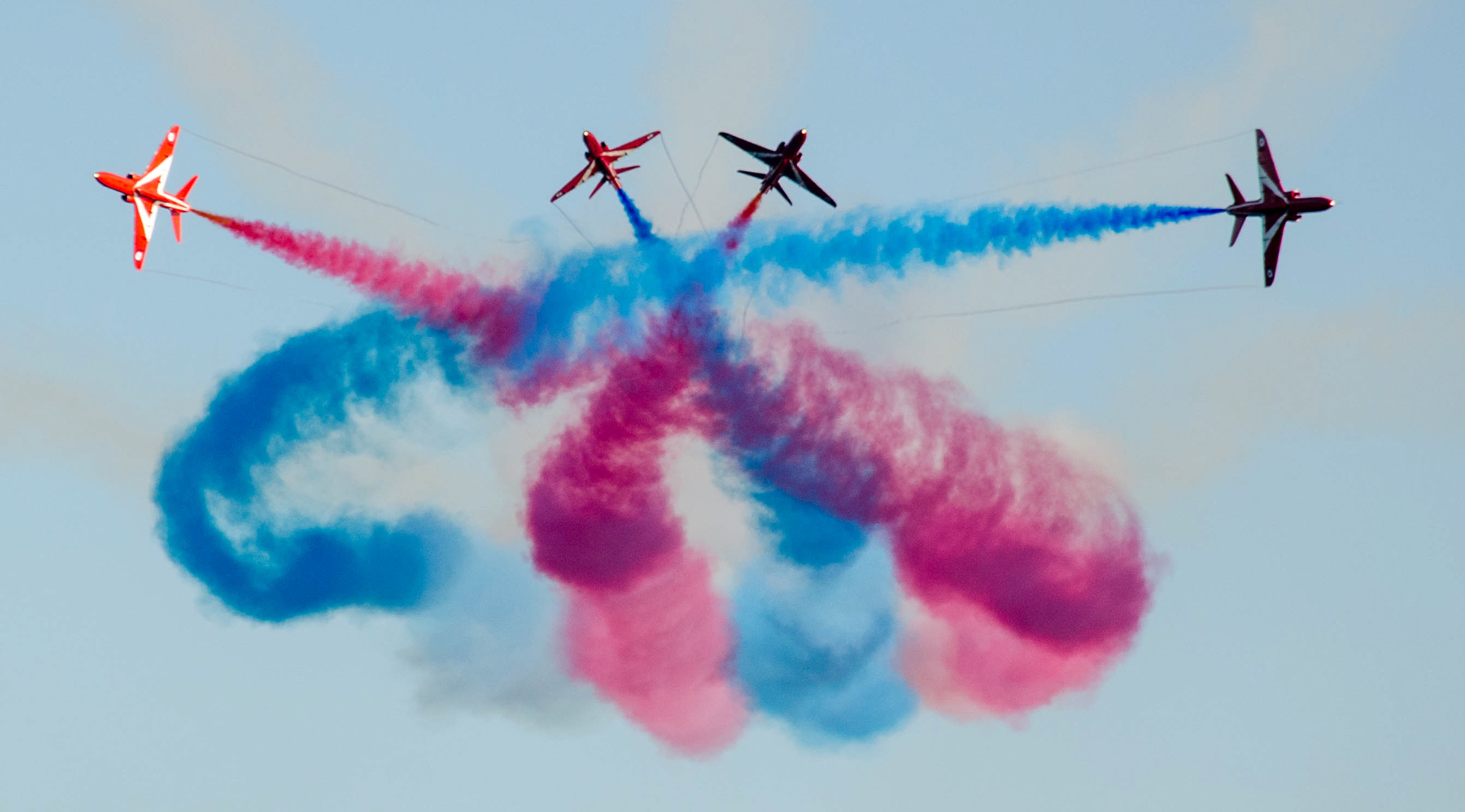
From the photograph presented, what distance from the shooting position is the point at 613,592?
7481cm

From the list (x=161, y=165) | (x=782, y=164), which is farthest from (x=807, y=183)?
(x=161, y=165)

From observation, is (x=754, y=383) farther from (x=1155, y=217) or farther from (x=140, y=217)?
(x=140, y=217)

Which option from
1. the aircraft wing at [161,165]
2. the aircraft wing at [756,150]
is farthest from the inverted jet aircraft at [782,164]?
the aircraft wing at [161,165]

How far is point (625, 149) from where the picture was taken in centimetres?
7456

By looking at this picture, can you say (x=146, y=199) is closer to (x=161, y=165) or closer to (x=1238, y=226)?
(x=161, y=165)

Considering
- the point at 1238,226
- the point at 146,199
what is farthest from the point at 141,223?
the point at 1238,226

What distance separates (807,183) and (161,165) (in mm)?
20629

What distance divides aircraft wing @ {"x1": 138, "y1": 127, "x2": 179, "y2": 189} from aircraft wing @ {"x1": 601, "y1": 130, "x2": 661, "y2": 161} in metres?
13.9

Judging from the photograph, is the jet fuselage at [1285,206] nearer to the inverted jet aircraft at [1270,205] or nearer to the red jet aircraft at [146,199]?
the inverted jet aircraft at [1270,205]

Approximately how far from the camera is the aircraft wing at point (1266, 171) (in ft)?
225

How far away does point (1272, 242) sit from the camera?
6881cm

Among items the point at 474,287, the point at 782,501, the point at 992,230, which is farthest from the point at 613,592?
the point at 992,230

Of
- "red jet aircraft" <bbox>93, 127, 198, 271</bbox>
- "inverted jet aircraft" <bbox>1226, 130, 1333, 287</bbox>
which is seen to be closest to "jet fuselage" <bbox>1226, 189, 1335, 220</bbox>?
"inverted jet aircraft" <bbox>1226, 130, 1333, 287</bbox>

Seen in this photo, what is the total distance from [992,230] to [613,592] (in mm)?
17560
